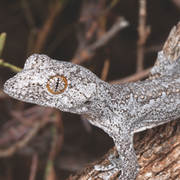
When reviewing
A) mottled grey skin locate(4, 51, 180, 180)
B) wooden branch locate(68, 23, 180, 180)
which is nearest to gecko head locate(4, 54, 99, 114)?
mottled grey skin locate(4, 51, 180, 180)

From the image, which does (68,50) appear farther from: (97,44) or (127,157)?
(127,157)

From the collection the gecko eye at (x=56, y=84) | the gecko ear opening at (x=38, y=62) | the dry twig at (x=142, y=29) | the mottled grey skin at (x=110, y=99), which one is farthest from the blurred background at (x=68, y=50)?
the gecko eye at (x=56, y=84)

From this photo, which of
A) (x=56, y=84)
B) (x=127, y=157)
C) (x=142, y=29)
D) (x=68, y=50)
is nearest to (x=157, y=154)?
(x=127, y=157)

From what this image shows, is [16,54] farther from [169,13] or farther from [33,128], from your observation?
[169,13]

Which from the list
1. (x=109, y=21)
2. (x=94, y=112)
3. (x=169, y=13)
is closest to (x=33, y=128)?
(x=94, y=112)

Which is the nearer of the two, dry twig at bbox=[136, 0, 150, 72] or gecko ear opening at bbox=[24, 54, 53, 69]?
gecko ear opening at bbox=[24, 54, 53, 69]

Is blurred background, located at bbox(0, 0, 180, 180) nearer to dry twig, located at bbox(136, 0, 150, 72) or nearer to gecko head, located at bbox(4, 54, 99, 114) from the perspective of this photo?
dry twig, located at bbox(136, 0, 150, 72)

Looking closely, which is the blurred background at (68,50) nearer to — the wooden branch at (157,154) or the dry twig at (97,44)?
the dry twig at (97,44)
